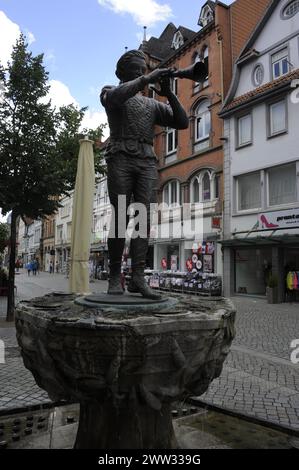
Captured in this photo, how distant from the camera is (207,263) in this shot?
777 inches

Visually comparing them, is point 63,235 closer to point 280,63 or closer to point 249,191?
point 249,191

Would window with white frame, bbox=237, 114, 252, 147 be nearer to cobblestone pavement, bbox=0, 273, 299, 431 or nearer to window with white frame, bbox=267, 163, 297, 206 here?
window with white frame, bbox=267, 163, 297, 206

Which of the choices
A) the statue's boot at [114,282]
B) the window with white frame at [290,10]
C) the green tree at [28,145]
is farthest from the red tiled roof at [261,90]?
the statue's boot at [114,282]

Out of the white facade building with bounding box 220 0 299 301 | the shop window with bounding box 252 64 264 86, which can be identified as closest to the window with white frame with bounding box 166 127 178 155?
the white facade building with bounding box 220 0 299 301

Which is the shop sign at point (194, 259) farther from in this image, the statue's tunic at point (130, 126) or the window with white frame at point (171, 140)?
the statue's tunic at point (130, 126)

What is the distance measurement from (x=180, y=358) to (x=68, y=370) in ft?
2.29

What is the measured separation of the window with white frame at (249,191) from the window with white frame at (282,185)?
0.57 metres

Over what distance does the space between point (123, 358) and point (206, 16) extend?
23.4 metres

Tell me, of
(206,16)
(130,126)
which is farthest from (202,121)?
(130,126)

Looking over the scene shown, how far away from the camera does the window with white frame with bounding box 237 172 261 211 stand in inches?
680

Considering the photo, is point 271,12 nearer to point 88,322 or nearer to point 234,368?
point 234,368

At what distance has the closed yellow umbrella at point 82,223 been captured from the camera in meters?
6.75

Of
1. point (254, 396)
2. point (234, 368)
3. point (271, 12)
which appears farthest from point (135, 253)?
point (271, 12)
